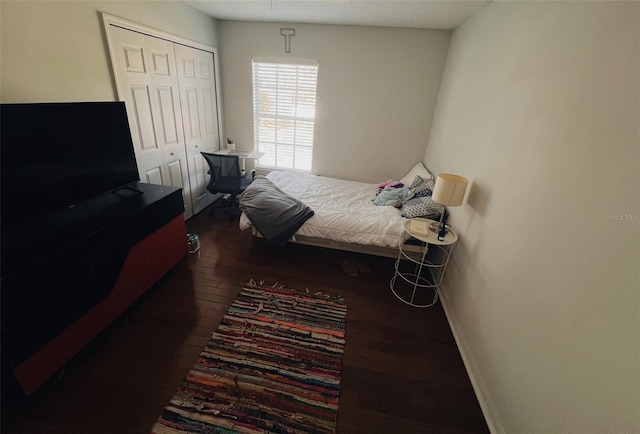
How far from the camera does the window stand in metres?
3.88

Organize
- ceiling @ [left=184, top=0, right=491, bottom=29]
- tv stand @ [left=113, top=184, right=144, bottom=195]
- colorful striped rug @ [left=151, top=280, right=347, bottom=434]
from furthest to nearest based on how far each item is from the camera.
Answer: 1. ceiling @ [left=184, top=0, right=491, bottom=29]
2. tv stand @ [left=113, top=184, right=144, bottom=195]
3. colorful striped rug @ [left=151, top=280, right=347, bottom=434]

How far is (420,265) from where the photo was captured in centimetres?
259

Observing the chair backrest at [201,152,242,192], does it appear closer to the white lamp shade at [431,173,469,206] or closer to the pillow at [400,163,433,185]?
the pillow at [400,163,433,185]

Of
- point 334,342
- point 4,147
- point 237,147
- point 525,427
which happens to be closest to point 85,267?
point 4,147

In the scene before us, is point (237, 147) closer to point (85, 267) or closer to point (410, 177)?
point (410, 177)

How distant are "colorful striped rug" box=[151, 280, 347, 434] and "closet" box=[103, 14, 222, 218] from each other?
1.84 metres

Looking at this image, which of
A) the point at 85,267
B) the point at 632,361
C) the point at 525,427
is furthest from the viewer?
the point at 85,267

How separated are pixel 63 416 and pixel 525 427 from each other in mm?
2386

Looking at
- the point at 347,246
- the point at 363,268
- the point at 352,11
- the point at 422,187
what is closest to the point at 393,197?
the point at 422,187

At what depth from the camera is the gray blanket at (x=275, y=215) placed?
272 centimetres

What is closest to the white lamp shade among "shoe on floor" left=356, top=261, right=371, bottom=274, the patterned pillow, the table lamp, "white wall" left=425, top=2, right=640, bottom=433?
the table lamp

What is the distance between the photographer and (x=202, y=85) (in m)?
3.53

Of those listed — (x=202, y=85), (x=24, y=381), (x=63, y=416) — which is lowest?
(x=63, y=416)

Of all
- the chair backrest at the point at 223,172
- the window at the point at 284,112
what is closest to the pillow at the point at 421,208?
the window at the point at 284,112
